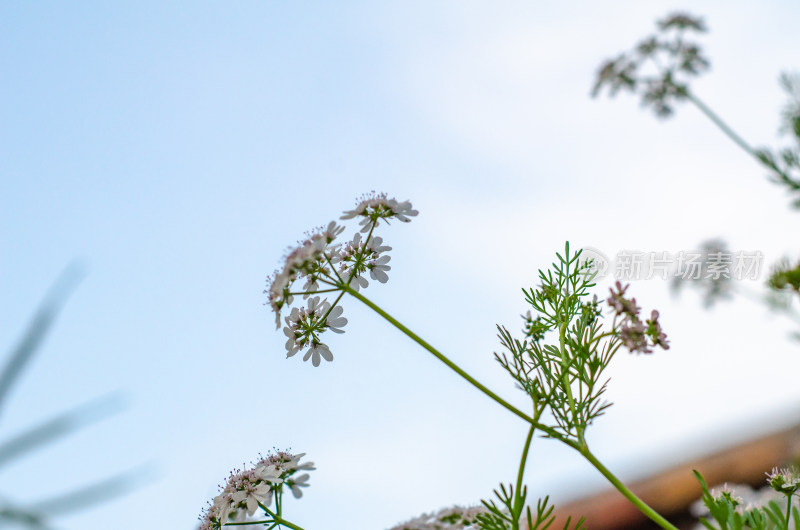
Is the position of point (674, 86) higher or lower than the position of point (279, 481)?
higher

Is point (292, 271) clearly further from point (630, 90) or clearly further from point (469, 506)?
point (630, 90)

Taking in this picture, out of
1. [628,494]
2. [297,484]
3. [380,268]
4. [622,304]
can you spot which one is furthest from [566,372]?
[297,484]

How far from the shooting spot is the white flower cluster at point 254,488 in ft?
5.52

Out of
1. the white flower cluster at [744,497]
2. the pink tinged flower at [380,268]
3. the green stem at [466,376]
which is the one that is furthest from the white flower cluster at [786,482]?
the pink tinged flower at [380,268]

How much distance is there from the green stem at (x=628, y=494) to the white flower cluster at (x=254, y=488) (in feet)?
2.52

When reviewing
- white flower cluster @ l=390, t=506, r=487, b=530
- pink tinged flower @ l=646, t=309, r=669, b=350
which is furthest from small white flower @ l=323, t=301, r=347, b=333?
pink tinged flower @ l=646, t=309, r=669, b=350

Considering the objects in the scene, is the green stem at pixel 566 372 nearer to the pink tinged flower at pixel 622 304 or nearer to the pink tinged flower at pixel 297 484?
the pink tinged flower at pixel 622 304

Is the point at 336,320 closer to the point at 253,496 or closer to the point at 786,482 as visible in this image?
the point at 253,496

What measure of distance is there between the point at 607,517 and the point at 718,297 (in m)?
1.48

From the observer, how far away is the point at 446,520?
6.57ft

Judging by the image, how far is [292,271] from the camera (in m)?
1.63

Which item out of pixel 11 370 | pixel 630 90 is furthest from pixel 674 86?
pixel 11 370

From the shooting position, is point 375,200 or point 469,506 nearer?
point 375,200

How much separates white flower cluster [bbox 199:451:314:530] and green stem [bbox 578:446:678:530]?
0.77m
